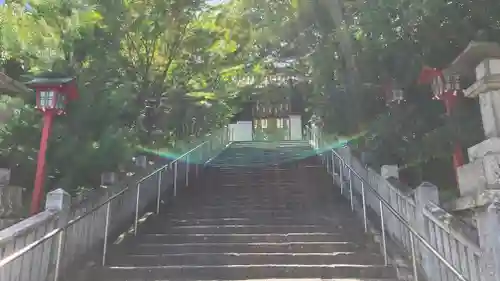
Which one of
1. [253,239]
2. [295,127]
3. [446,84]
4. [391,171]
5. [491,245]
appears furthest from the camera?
[295,127]

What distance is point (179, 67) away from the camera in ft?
38.4

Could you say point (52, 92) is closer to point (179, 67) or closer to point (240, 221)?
point (240, 221)

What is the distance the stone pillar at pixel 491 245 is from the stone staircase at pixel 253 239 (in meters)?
2.05

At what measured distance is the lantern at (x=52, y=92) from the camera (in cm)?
721

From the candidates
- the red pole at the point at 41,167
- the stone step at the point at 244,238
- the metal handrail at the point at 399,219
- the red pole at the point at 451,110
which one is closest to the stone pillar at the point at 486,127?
the metal handrail at the point at 399,219

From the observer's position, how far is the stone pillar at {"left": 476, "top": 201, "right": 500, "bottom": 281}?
4.01 m

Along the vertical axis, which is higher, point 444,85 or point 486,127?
point 444,85

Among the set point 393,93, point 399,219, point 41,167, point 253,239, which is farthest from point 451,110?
point 41,167

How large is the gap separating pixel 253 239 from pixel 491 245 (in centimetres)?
406

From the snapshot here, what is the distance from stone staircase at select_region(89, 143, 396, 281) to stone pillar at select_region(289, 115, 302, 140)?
1377cm

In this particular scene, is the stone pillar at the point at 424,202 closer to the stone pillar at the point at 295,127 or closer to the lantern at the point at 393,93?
the lantern at the point at 393,93


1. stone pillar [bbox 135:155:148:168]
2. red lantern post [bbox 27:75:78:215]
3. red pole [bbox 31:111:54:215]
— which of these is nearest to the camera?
red pole [bbox 31:111:54:215]

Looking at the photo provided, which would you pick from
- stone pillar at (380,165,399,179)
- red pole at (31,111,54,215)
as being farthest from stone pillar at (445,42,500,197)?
red pole at (31,111,54,215)

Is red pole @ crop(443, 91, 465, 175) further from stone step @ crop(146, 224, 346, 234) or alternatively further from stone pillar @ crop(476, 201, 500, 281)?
stone pillar @ crop(476, 201, 500, 281)
